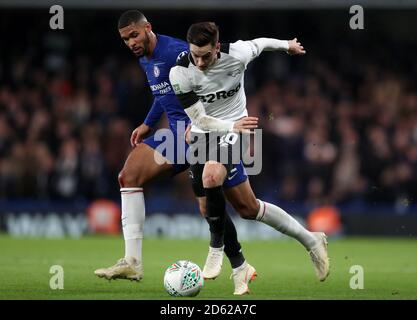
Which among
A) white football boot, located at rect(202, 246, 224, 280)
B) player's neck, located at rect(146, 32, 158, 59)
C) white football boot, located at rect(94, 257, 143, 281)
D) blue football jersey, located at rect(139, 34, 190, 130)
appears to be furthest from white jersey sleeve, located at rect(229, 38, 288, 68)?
white football boot, located at rect(94, 257, 143, 281)

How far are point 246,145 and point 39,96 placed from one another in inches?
386

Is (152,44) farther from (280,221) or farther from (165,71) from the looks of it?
(280,221)

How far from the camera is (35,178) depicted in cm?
1636

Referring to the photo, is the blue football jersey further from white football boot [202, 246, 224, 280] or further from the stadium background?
the stadium background

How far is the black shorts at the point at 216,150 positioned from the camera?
25.9 ft

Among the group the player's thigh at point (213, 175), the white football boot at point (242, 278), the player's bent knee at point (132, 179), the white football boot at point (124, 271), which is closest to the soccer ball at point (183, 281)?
the white football boot at point (242, 278)

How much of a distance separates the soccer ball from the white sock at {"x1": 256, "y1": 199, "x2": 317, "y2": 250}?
819mm

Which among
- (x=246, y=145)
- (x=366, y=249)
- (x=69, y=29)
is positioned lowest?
(x=366, y=249)

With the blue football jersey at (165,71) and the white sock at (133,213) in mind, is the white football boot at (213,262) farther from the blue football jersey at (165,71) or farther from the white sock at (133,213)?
the blue football jersey at (165,71)

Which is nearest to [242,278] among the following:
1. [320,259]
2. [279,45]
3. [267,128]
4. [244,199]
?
[244,199]

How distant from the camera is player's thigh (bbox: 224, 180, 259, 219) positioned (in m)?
8.08

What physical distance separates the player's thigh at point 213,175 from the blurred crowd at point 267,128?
8.17 metres

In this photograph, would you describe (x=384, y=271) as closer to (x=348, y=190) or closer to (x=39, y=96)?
(x=348, y=190)
